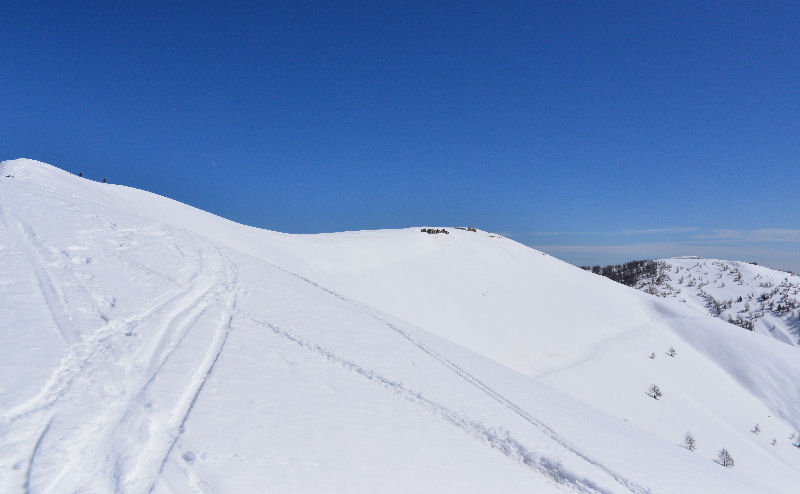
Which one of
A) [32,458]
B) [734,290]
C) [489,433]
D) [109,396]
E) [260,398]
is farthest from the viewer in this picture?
[734,290]

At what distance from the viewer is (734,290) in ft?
128

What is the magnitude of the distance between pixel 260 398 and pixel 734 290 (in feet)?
168

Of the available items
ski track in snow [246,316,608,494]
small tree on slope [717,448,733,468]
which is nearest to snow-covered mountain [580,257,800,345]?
small tree on slope [717,448,733,468]

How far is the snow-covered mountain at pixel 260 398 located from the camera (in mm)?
2953

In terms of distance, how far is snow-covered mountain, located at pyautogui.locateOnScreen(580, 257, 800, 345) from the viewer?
30.5 m

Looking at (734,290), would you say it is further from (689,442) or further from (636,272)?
(689,442)

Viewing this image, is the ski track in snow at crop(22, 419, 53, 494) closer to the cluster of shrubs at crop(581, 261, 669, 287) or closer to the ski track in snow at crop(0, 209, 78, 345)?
the ski track in snow at crop(0, 209, 78, 345)

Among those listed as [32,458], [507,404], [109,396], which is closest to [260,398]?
[109,396]

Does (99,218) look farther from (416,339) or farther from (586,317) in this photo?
(586,317)

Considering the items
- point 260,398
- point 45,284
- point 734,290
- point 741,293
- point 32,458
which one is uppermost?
point 734,290

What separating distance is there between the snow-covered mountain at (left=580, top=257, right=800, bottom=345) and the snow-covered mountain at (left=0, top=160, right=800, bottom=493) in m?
22.3

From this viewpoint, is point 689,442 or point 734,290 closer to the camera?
point 689,442

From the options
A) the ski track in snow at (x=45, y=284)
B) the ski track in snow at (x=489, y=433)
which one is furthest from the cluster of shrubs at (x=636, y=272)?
the ski track in snow at (x=45, y=284)

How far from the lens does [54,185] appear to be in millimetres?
13398
